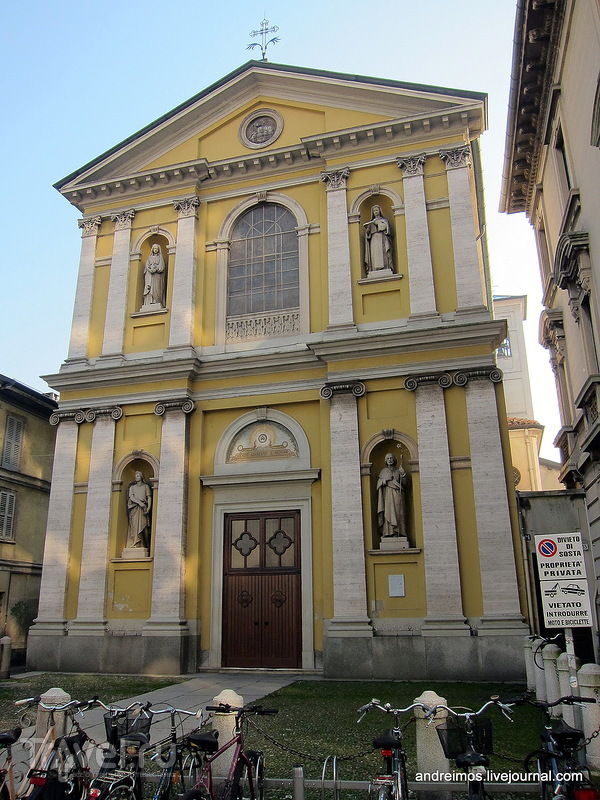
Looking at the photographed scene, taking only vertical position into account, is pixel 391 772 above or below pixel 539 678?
below

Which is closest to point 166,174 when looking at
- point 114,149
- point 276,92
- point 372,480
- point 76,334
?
point 114,149

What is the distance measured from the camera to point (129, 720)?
6.49 meters

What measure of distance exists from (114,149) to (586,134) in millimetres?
14028

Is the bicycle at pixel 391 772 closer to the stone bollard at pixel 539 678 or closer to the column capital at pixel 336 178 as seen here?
the stone bollard at pixel 539 678

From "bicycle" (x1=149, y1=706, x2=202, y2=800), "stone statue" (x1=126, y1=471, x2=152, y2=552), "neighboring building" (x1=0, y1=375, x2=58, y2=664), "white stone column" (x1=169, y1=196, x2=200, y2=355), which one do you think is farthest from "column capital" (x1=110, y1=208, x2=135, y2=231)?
"bicycle" (x1=149, y1=706, x2=202, y2=800)

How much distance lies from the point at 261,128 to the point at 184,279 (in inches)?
212

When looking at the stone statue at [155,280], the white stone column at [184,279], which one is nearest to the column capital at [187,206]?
the white stone column at [184,279]

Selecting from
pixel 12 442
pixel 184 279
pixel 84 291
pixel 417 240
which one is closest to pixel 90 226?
pixel 84 291

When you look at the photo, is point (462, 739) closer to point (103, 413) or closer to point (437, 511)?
point (437, 511)

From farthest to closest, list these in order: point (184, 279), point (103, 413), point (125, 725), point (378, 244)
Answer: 1. point (184, 279)
2. point (103, 413)
3. point (378, 244)
4. point (125, 725)

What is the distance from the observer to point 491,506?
50.8 ft

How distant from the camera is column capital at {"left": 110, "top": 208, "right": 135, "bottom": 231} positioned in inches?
823

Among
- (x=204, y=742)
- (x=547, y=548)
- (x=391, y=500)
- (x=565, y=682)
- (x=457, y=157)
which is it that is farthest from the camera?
(x=457, y=157)

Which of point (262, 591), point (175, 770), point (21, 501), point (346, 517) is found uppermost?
point (21, 501)
